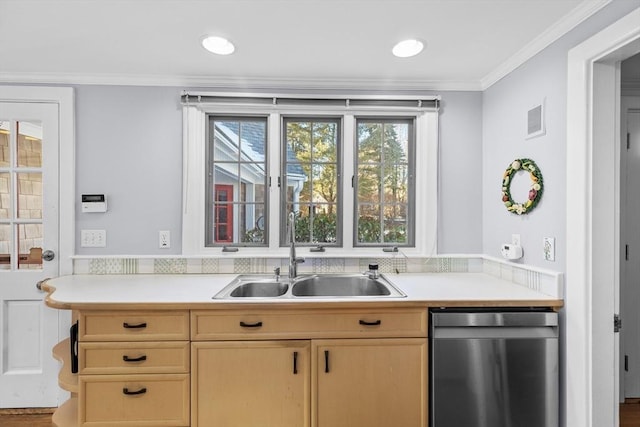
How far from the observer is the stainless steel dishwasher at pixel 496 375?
1586mm

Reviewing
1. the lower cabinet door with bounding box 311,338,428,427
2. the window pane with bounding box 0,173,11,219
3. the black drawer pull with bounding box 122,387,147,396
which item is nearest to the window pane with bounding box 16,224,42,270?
the window pane with bounding box 0,173,11,219

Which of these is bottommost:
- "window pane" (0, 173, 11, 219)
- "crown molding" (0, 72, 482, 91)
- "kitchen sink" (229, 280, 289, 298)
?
"kitchen sink" (229, 280, 289, 298)

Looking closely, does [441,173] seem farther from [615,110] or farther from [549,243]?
[615,110]

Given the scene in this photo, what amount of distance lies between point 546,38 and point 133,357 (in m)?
2.62

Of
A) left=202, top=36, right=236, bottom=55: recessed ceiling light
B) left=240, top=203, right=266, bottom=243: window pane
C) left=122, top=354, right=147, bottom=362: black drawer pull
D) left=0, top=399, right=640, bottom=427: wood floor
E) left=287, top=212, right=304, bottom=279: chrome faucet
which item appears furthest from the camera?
left=240, top=203, right=266, bottom=243: window pane

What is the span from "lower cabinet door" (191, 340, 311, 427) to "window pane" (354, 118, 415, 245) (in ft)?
3.38

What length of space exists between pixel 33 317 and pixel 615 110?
345 centimetres

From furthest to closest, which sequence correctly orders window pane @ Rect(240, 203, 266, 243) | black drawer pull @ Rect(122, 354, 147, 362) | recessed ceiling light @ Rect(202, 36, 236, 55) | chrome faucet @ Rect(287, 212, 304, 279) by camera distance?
1. window pane @ Rect(240, 203, 266, 243)
2. chrome faucet @ Rect(287, 212, 304, 279)
3. recessed ceiling light @ Rect(202, 36, 236, 55)
4. black drawer pull @ Rect(122, 354, 147, 362)

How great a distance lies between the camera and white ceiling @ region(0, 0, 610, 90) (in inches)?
58.5

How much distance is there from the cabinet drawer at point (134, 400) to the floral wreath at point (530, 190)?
1989mm

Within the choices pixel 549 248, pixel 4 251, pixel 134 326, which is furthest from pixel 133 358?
pixel 549 248

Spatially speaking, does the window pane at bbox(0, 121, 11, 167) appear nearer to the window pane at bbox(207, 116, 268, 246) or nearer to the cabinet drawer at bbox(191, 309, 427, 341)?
the window pane at bbox(207, 116, 268, 246)

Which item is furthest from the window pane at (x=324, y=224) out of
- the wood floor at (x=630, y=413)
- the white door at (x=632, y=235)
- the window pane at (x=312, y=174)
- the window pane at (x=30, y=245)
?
the wood floor at (x=630, y=413)

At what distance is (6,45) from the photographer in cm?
181
